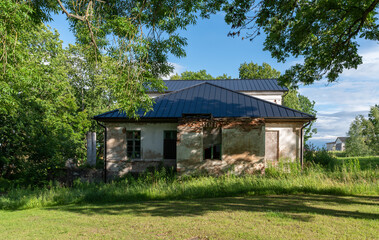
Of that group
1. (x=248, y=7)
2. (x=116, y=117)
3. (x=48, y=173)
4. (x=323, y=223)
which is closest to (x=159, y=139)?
(x=116, y=117)

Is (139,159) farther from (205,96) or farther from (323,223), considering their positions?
(323,223)

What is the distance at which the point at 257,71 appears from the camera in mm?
39094

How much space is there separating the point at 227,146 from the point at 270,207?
588 cm

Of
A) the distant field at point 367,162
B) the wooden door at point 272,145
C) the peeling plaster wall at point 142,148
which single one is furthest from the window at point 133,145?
the distant field at point 367,162

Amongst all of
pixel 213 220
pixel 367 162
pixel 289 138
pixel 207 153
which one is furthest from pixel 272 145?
pixel 367 162

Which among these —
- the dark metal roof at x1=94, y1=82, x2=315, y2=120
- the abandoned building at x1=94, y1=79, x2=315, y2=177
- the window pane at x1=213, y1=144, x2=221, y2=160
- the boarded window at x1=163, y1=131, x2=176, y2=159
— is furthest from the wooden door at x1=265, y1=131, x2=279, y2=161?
the boarded window at x1=163, y1=131, x2=176, y2=159

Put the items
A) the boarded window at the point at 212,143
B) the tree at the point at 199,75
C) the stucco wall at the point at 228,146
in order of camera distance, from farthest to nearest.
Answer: the tree at the point at 199,75 → the boarded window at the point at 212,143 → the stucco wall at the point at 228,146

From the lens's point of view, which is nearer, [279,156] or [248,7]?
[248,7]

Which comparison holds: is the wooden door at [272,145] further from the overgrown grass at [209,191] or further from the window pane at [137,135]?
the window pane at [137,135]

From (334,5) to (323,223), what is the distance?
7349 millimetres

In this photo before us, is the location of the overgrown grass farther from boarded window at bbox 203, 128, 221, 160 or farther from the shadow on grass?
boarded window at bbox 203, 128, 221, 160

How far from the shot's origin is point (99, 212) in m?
7.02

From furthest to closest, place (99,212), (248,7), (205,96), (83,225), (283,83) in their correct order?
1. (205,96)
2. (283,83)
3. (248,7)
4. (99,212)
5. (83,225)

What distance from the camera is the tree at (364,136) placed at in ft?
150
